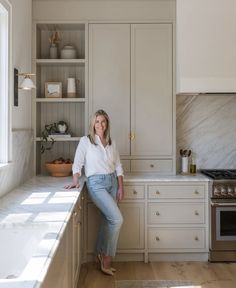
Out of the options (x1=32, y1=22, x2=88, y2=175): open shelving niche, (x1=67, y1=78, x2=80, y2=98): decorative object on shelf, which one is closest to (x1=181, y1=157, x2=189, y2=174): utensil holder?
(x1=32, y1=22, x2=88, y2=175): open shelving niche

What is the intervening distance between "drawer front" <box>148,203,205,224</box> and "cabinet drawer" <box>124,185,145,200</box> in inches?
6.3

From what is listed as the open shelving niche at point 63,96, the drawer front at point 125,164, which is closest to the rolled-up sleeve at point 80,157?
the drawer front at point 125,164

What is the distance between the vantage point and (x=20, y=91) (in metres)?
3.47

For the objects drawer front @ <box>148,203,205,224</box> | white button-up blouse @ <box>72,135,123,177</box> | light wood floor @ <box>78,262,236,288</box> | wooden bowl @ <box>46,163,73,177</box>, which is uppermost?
white button-up blouse @ <box>72,135,123,177</box>

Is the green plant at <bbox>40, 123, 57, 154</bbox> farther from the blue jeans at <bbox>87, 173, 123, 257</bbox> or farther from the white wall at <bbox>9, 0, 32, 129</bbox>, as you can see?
the blue jeans at <bbox>87, 173, 123, 257</bbox>

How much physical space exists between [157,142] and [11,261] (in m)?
2.52

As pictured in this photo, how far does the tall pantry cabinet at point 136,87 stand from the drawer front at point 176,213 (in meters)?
0.46

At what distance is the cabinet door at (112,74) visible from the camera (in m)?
3.92

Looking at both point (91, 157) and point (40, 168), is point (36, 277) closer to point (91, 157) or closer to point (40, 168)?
point (91, 157)

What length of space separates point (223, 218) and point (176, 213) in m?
0.46

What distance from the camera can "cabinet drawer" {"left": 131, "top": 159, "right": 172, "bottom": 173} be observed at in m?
3.99

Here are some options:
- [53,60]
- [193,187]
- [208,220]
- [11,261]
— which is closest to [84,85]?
[53,60]

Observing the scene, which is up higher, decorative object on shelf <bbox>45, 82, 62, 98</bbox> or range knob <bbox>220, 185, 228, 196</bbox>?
decorative object on shelf <bbox>45, 82, 62, 98</bbox>

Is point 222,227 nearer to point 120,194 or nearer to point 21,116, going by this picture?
point 120,194
